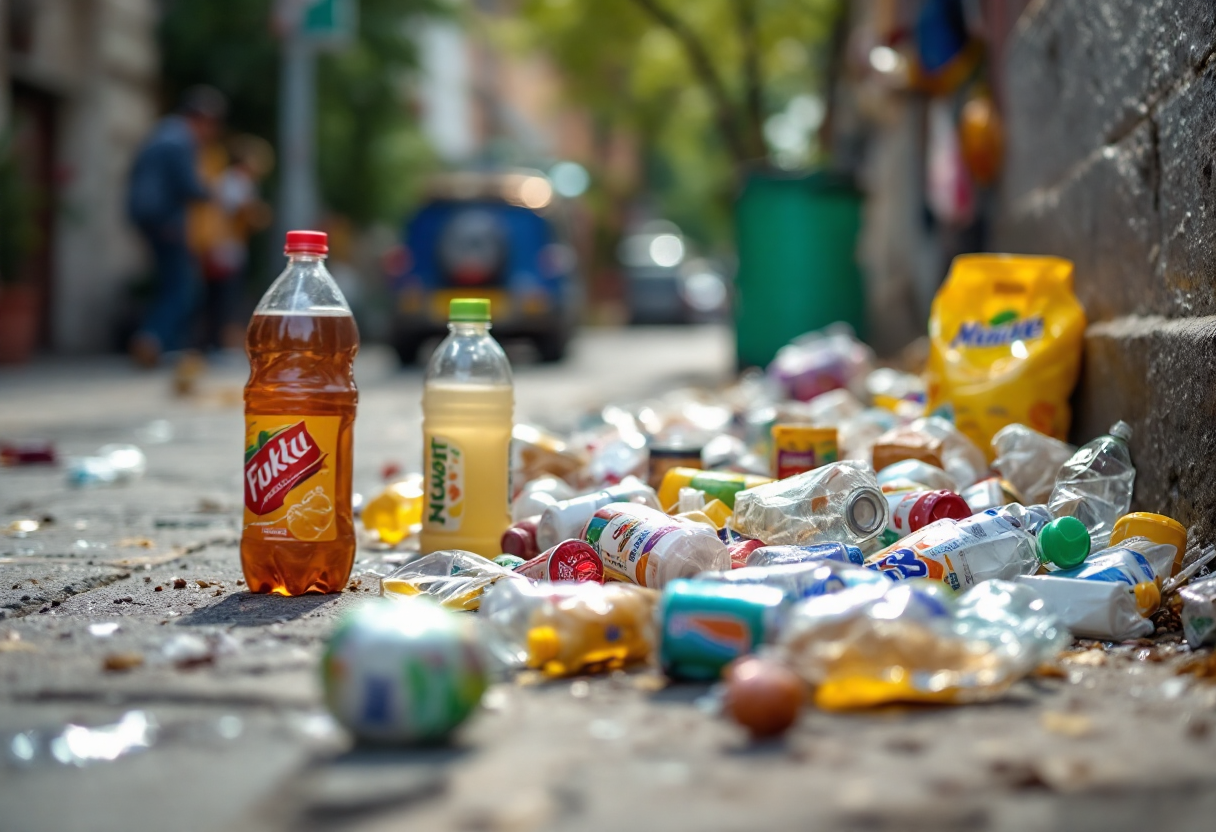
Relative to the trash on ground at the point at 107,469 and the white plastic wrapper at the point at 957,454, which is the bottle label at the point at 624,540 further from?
the trash on ground at the point at 107,469

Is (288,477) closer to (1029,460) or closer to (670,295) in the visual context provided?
(1029,460)

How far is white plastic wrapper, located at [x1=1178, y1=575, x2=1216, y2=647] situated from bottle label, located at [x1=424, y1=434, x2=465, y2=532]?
1.56m

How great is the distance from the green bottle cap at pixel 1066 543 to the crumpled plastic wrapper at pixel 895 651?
0.55 meters

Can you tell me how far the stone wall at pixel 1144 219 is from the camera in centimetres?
268

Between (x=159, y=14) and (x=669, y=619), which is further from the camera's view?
(x=159, y=14)

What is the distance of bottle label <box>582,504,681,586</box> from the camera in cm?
257

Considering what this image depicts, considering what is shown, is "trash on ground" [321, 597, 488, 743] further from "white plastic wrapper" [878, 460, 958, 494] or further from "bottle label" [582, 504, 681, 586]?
"white plastic wrapper" [878, 460, 958, 494]

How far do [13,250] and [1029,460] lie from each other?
883cm

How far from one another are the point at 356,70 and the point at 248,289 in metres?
2.92

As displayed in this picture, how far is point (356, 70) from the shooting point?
15.3 meters

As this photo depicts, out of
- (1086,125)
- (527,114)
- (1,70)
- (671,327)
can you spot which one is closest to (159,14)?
(1,70)

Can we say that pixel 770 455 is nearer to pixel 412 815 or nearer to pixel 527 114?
pixel 412 815

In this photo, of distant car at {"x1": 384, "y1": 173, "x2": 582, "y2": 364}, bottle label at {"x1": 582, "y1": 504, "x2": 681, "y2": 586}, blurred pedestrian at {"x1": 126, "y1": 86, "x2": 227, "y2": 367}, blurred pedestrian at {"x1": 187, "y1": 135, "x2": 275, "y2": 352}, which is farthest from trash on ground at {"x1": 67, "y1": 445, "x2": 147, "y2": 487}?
distant car at {"x1": 384, "y1": 173, "x2": 582, "y2": 364}

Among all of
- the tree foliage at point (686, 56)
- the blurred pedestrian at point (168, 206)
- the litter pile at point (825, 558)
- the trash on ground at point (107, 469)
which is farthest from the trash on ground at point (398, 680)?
the tree foliage at point (686, 56)
